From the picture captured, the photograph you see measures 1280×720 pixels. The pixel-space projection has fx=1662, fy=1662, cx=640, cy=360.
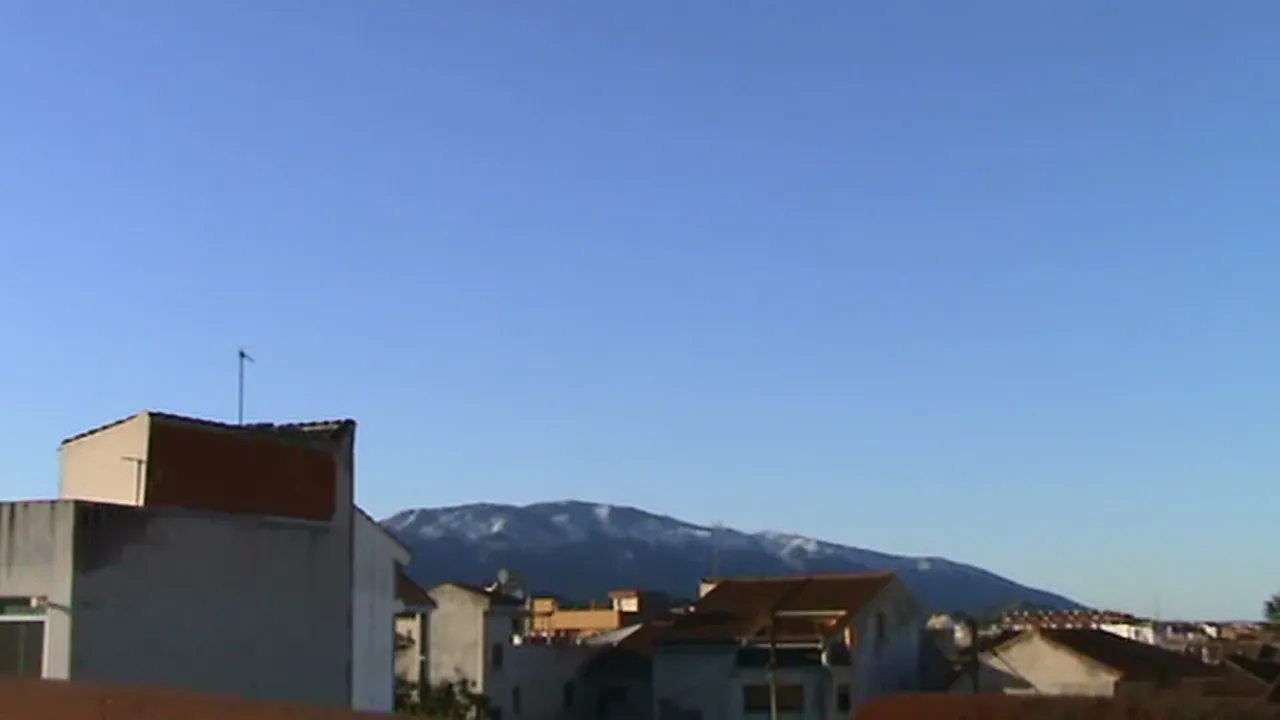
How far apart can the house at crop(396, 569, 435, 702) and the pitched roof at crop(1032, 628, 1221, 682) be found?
2275 centimetres

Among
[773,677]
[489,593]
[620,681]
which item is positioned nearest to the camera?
[773,677]

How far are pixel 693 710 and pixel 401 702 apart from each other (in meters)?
17.2

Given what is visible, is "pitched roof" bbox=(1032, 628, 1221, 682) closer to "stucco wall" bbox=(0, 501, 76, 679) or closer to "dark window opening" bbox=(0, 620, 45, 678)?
"stucco wall" bbox=(0, 501, 76, 679)

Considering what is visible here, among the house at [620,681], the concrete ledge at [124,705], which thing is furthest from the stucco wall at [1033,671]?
the concrete ledge at [124,705]

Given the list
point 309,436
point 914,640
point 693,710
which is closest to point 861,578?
point 914,640

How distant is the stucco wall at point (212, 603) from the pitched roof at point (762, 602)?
32.7 metres

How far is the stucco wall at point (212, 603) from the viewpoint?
2652 centimetres

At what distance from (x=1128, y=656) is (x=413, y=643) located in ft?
88.0

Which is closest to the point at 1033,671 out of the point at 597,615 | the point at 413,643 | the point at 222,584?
the point at 413,643

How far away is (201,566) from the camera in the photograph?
28422mm

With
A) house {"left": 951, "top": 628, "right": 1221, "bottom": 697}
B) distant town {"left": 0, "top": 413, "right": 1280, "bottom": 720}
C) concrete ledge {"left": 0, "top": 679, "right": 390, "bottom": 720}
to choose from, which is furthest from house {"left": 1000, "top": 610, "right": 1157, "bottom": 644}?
concrete ledge {"left": 0, "top": 679, "right": 390, "bottom": 720}

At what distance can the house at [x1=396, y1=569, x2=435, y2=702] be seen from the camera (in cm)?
5091

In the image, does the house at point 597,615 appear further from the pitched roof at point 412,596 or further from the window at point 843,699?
the pitched roof at point 412,596

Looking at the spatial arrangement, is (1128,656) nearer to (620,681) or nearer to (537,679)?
(620,681)
